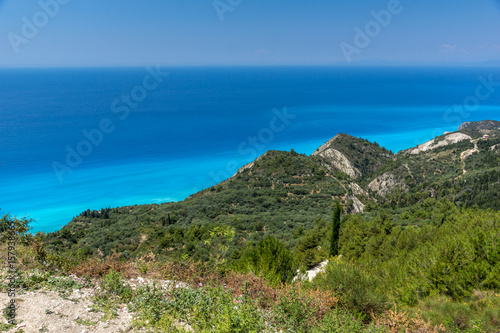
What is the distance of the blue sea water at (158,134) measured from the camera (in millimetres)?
58906

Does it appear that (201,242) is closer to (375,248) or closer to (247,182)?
(375,248)

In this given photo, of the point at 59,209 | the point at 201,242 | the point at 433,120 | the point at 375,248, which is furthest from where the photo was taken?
the point at 433,120

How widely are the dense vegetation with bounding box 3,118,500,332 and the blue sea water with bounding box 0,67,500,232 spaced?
23.7m

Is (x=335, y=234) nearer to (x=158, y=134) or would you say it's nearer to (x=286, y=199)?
(x=286, y=199)

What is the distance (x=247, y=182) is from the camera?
4338 cm

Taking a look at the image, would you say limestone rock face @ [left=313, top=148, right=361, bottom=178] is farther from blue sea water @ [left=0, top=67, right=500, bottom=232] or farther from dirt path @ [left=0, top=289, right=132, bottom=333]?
dirt path @ [left=0, top=289, right=132, bottom=333]

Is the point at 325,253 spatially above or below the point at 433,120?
below

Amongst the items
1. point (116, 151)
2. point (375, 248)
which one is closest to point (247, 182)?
point (375, 248)

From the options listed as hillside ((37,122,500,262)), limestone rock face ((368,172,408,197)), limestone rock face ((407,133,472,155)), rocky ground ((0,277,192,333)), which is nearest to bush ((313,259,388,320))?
rocky ground ((0,277,192,333))

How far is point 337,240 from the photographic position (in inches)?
845

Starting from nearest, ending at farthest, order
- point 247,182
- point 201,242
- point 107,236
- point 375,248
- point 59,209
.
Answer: point 375,248, point 201,242, point 107,236, point 247,182, point 59,209

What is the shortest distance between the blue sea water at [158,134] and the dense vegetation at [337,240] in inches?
932

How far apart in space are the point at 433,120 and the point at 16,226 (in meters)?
161

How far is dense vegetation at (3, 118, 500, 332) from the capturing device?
22.4ft
